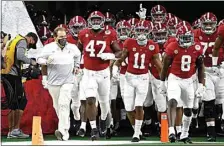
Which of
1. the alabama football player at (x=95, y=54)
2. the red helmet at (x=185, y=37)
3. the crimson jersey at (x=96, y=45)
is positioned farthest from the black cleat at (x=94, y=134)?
the red helmet at (x=185, y=37)

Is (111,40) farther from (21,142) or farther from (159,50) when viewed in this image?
(21,142)

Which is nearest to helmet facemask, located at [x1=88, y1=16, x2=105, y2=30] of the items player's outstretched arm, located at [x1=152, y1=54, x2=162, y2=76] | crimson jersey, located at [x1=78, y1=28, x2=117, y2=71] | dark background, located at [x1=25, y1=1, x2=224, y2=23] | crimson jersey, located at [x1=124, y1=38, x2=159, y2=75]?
crimson jersey, located at [x1=78, y1=28, x2=117, y2=71]

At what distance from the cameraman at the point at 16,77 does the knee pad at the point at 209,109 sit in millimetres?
2785

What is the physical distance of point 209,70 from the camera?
497 inches

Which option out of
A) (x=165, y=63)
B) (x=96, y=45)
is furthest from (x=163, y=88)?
(x=96, y=45)

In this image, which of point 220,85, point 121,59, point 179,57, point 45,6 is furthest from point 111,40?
point 45,6

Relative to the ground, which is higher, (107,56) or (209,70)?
(107,56)

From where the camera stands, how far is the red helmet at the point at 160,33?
12961mm

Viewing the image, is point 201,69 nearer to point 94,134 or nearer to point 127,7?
point 94,134

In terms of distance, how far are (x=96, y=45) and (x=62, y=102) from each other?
98 cm

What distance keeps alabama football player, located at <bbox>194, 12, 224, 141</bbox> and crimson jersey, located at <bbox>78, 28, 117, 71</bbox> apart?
4.51ft

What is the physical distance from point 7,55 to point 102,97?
1637 millimetres

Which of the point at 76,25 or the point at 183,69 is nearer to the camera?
the point at 183,69

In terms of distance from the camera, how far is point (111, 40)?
39.9 feet
